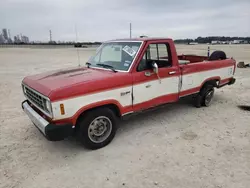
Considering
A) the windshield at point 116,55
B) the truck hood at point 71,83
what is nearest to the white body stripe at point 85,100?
the truck hood at point 71,83

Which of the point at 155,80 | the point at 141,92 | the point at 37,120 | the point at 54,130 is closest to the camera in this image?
the point at 54,130

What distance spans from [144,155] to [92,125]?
108cm

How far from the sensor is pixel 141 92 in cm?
420

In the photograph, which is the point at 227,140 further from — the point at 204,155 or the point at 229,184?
the point at 229,184

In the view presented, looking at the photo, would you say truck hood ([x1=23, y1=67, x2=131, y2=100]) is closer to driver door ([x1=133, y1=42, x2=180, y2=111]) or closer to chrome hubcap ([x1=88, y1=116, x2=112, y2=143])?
driver door ([x1=133, y1=42, x2=180, y2=111])

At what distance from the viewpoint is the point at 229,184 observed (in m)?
2.88

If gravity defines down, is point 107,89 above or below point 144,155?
above

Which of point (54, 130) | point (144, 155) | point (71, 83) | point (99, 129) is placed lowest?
point (144, 155)

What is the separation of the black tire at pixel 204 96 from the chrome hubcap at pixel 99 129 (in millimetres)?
3143

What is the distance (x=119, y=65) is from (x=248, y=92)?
5.74m

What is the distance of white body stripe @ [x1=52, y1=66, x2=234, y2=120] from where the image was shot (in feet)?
10.8

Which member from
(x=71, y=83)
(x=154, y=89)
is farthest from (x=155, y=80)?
(x=71, y=83)

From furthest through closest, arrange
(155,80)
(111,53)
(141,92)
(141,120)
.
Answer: (141,120) < (111,53) < (155,80) < (141,92)

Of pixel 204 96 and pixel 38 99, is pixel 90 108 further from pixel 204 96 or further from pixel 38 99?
pixel 204 96
